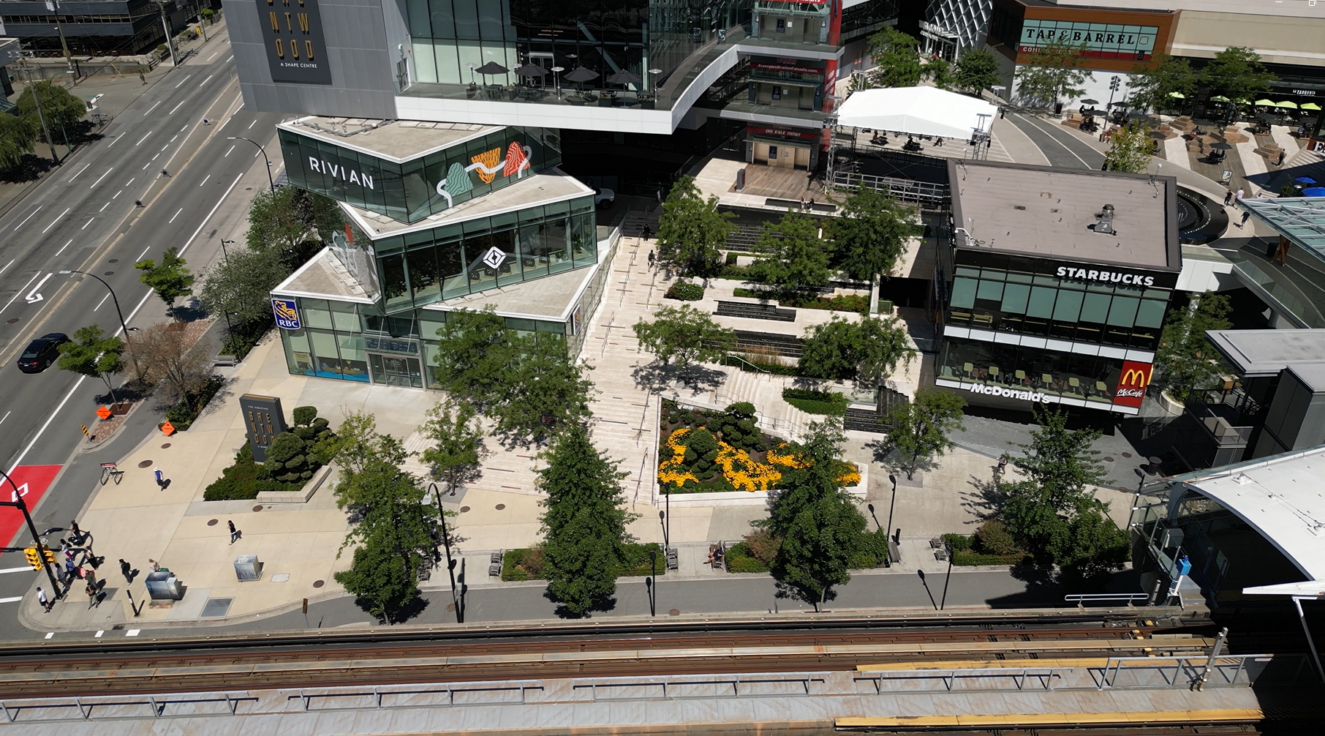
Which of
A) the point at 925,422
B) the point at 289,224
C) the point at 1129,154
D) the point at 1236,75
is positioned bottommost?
the point at 925,422

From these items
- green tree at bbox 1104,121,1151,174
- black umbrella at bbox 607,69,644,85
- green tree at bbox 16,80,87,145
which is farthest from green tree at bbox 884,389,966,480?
green tree at bbox 16,80,87,145

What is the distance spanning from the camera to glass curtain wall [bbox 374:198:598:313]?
2140 inches

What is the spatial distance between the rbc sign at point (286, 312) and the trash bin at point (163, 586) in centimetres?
1849

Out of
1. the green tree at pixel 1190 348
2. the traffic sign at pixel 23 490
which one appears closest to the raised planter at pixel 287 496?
the traffic sign at pixel 23 490

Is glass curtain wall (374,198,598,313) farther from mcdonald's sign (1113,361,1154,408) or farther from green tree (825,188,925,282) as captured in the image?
mcdonald's sign (1113,361,1154,408)

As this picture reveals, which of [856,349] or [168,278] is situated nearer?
[856,349]

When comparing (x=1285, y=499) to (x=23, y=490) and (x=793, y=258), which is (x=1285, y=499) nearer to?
(x=793, y=258)

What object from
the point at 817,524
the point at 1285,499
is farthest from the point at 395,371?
the point at 1285,499

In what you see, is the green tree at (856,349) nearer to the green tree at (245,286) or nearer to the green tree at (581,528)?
the green tree at (581,528)

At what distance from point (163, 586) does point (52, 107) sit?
64.4 meters

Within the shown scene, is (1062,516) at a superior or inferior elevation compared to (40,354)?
superior

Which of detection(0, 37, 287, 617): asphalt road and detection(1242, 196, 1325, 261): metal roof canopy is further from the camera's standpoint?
detection(0, 37, 287, 617): asphalt road

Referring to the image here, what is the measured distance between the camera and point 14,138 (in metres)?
80.6

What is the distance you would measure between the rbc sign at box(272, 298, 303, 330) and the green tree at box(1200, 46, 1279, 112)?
83.2 metres
